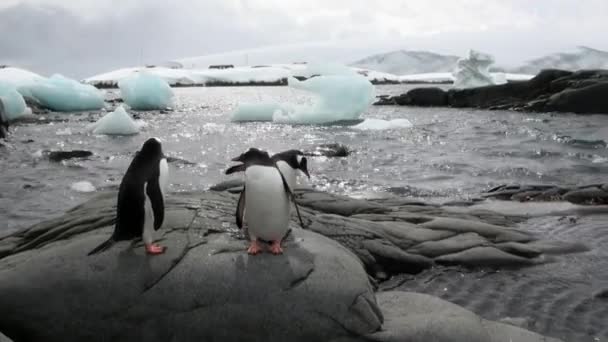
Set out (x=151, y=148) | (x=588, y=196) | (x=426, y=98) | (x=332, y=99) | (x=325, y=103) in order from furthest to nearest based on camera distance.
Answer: (x=426, y=98)
(x=325, y=103)
(x=332, y=99)
(x=588, y=196)
(x=151, y=148)

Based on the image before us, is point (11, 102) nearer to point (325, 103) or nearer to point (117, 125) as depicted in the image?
point (117, 125)

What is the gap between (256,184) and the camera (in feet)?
13.3

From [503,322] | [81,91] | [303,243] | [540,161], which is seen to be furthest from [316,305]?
[81,91]

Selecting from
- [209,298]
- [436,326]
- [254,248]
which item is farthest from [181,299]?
[436,326]

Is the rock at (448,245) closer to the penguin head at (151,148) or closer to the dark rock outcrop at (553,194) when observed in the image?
the penguin head at (151,148)

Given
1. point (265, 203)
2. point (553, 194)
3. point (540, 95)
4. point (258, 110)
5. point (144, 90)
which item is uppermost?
point (144, 90)

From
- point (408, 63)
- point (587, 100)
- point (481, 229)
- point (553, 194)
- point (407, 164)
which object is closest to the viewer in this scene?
point (481, 229)

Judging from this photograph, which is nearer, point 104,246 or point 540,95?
point 104,246

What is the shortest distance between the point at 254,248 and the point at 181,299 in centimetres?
62

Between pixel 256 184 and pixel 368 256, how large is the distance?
6.01ft

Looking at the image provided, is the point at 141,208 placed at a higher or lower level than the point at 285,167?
lower

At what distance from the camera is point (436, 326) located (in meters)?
3.69

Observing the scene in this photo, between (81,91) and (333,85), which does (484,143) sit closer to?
(333,85)

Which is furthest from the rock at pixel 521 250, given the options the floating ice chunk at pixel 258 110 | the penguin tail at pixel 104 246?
the floating ice chunk at pixel 258 110
